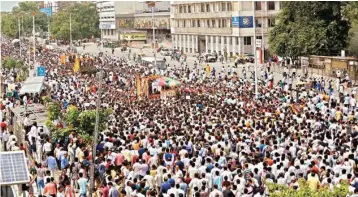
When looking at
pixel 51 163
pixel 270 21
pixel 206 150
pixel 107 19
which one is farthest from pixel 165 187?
pixel 107 19

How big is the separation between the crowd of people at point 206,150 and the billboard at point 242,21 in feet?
113

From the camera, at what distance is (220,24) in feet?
222

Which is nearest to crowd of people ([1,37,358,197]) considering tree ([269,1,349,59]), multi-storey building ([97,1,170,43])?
tree ([269,1,349,59])

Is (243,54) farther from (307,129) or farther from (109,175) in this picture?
(109,175)

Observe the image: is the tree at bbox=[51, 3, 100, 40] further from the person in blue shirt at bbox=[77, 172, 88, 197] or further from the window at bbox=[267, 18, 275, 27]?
the person in blue shirt at bbox=[77, 172, 88, 197]

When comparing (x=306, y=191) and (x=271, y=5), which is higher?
(x=271, y=5)

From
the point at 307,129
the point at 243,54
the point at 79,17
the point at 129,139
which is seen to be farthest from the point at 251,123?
the point at 79,17

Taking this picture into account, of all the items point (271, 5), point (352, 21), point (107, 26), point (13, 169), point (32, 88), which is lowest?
point (13, 169)

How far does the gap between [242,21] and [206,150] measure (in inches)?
1869

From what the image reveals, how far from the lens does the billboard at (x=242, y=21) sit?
62.7m

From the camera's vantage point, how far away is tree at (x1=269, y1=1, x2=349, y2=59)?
151 ft

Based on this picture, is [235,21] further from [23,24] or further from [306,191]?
[23,24]

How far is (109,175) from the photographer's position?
15.7m

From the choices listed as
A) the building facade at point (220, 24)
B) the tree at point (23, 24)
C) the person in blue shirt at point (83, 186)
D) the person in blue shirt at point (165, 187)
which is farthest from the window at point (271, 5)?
the tree at point (23, 24)
